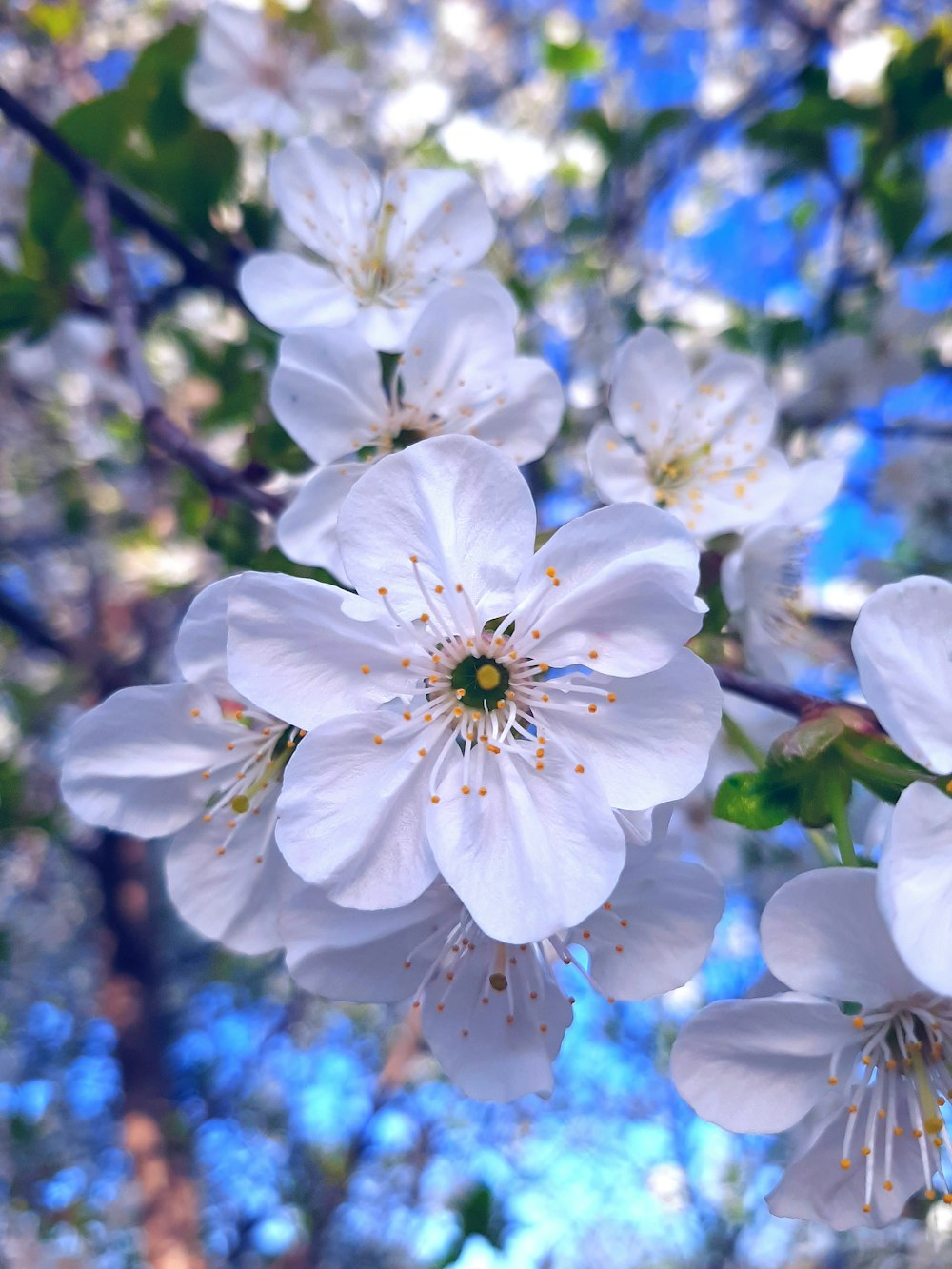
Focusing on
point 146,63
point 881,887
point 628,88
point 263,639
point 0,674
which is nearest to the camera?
point 881,887

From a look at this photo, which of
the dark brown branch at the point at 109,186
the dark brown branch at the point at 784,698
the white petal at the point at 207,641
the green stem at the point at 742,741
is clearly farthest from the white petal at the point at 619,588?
the dark brown branch at the point at 109,186

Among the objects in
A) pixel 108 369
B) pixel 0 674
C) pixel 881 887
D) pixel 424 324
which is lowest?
pixel 0 674

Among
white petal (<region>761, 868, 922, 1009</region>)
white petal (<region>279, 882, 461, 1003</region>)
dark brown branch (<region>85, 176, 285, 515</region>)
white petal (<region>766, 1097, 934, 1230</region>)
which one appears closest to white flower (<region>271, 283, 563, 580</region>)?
dark brown branch (<region>85, 176, 285, 515</region>)

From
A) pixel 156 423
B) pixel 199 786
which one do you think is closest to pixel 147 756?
pixel 199 786

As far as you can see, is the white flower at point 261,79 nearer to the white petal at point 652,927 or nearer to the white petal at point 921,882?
the white petal at point 652,927

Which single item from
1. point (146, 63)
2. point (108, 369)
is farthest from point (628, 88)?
point (146, 63)

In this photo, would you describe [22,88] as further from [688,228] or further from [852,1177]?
[852,1177]
